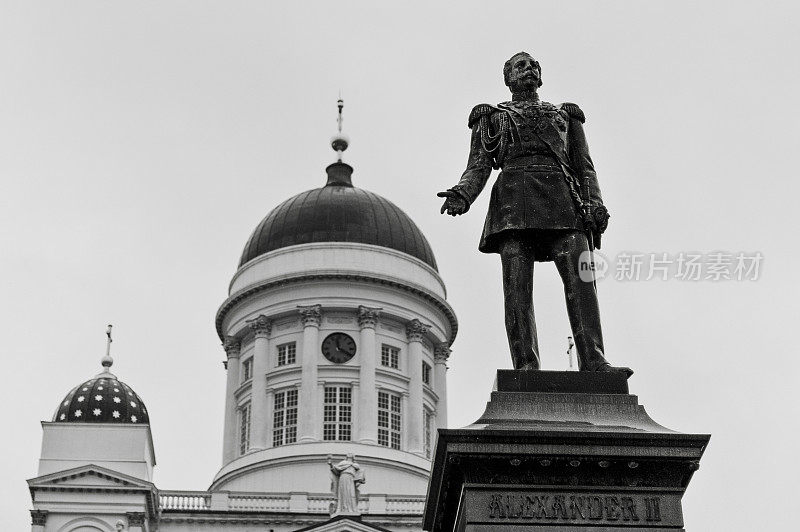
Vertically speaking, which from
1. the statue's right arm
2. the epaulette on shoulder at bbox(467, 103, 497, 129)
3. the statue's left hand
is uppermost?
the epaulette on shoulder at bbox(467, 103, 497, 129)

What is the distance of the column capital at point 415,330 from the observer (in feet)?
260

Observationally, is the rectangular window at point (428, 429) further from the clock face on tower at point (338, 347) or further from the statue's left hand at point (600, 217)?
the statue's left hand at point (600, 217)

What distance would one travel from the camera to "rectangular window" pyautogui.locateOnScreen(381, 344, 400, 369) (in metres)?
78.8

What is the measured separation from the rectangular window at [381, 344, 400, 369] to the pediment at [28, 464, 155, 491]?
17500 millimetres

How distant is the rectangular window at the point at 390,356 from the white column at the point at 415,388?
2.06 feet

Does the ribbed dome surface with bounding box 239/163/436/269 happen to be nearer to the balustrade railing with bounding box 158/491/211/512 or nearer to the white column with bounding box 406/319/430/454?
the white column with bounding box 406/319/430/454

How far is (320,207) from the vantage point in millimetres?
82688

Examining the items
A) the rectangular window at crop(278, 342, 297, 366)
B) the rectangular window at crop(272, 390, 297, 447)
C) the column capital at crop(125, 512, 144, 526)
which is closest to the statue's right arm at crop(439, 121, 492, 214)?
the column capital at crop(125, 512, 144, 526)

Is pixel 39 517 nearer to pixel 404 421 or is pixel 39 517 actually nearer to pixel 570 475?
pixel 404 421

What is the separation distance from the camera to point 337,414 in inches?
3022

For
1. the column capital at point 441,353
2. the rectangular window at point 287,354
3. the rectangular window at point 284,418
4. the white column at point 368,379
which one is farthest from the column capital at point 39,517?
the column capital at point 441,353

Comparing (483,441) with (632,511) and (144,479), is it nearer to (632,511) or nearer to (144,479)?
(632,511)

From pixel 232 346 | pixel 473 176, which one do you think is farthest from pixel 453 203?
pixel 232 346

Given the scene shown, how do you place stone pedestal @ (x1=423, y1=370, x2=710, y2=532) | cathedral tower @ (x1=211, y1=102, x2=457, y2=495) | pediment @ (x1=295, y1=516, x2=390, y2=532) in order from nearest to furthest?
stone pedestal @ (x1=423, y1=370, x2=710, y2=532) → pediment @ (x1=295, y1=516, x2=390, y2=532) → cathedral tower @ (x1=211, y1=102, x2=457, y2=495)
